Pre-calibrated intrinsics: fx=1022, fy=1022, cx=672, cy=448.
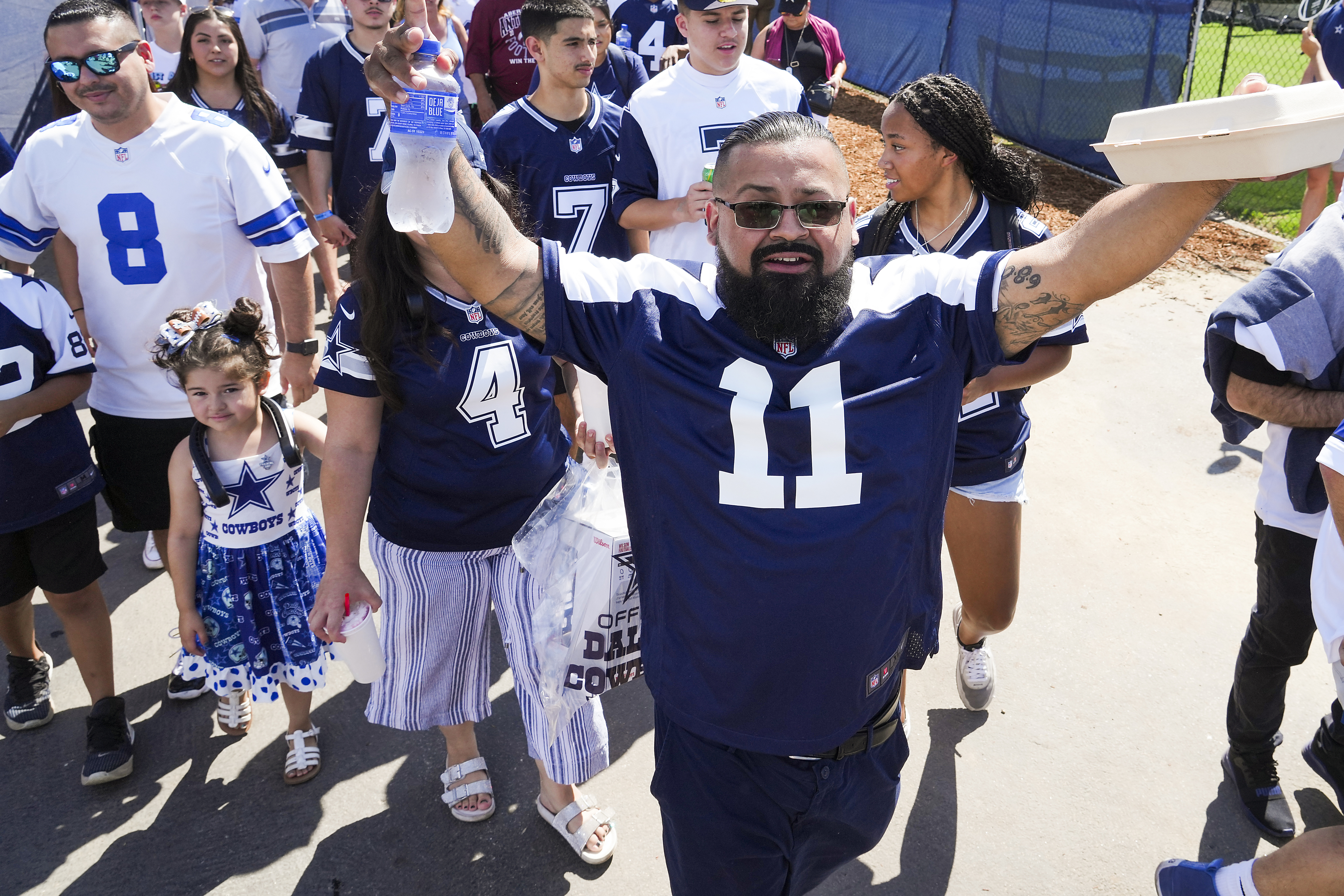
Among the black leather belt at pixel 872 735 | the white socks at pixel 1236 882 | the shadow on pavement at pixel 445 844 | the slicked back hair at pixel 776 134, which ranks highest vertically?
the slicked back hair at pixel 776 134

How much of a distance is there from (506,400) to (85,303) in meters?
1.86

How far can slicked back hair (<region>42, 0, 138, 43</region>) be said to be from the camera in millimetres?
3484

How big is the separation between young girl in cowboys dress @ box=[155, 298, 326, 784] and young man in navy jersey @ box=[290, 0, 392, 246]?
2110mm

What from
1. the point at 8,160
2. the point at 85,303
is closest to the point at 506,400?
the point at 85,303

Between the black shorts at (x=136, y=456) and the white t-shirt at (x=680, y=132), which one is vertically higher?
the white t-shirt at (x=680, y=132)

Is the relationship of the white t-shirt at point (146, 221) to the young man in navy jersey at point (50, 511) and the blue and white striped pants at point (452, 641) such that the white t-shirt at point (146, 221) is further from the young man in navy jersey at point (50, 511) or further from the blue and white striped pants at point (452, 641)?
the blue and white striped pants at point (452, 641)

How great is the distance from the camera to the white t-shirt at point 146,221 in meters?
3.55

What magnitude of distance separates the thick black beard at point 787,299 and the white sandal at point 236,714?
2.56 metres

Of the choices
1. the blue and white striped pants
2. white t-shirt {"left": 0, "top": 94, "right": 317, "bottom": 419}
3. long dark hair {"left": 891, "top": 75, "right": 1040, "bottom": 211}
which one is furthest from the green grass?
white t-shirt {"left": 0, "top": 94, "right": 317, "bottom": 419}

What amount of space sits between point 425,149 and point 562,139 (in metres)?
2.83

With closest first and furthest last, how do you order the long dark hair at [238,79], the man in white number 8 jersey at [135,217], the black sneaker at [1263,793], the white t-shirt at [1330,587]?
1. the white t-shirt at [1330,587]
2. the black sneaker at [1263,793]
3. the man in white number 8 jersey at [135,217]
4. the long dark hair at [238,79]

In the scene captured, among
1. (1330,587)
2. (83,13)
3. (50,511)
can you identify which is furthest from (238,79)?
(1330,587)

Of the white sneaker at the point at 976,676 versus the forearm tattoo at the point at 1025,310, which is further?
the white sneaker at the point at 976,676

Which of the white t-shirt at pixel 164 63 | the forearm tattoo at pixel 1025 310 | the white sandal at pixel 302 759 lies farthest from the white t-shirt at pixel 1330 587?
the white t-shirt at pixel 164 63
